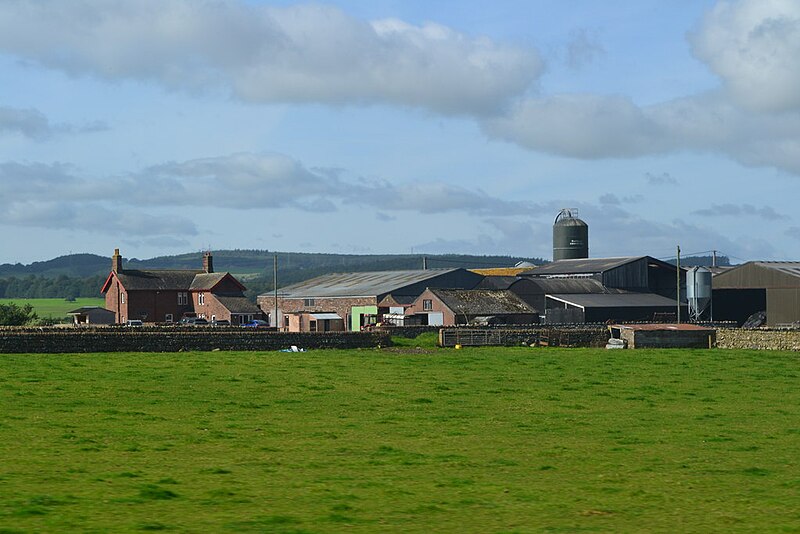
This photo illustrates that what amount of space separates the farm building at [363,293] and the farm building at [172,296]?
16.1ft

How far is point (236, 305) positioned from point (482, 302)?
107 feet

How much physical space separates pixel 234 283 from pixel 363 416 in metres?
90.6

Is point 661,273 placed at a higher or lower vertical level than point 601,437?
higher

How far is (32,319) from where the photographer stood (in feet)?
338

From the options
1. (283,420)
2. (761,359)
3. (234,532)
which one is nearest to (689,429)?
(283,420)

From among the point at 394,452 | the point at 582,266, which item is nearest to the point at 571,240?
the point at 582,266

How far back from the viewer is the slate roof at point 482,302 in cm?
8931

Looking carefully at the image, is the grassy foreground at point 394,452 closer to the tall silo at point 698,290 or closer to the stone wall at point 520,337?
the stone wall at point 520,337

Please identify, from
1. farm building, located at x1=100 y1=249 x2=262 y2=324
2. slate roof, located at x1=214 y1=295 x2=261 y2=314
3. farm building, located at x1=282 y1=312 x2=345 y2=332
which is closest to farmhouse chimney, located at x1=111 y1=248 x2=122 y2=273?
farm building, located at x1=100 y1=249 x2=262 y2=324

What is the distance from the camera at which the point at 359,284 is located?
11725 centimetres

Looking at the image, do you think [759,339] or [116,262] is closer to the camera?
[759,339]

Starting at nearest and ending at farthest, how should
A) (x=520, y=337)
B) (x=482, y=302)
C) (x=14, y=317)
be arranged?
(x=520, y=337) < (x=482, y=302) < (x=14, y=317)

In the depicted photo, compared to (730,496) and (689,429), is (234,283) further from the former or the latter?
(730,496)

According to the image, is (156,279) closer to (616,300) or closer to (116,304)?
(116,304)
